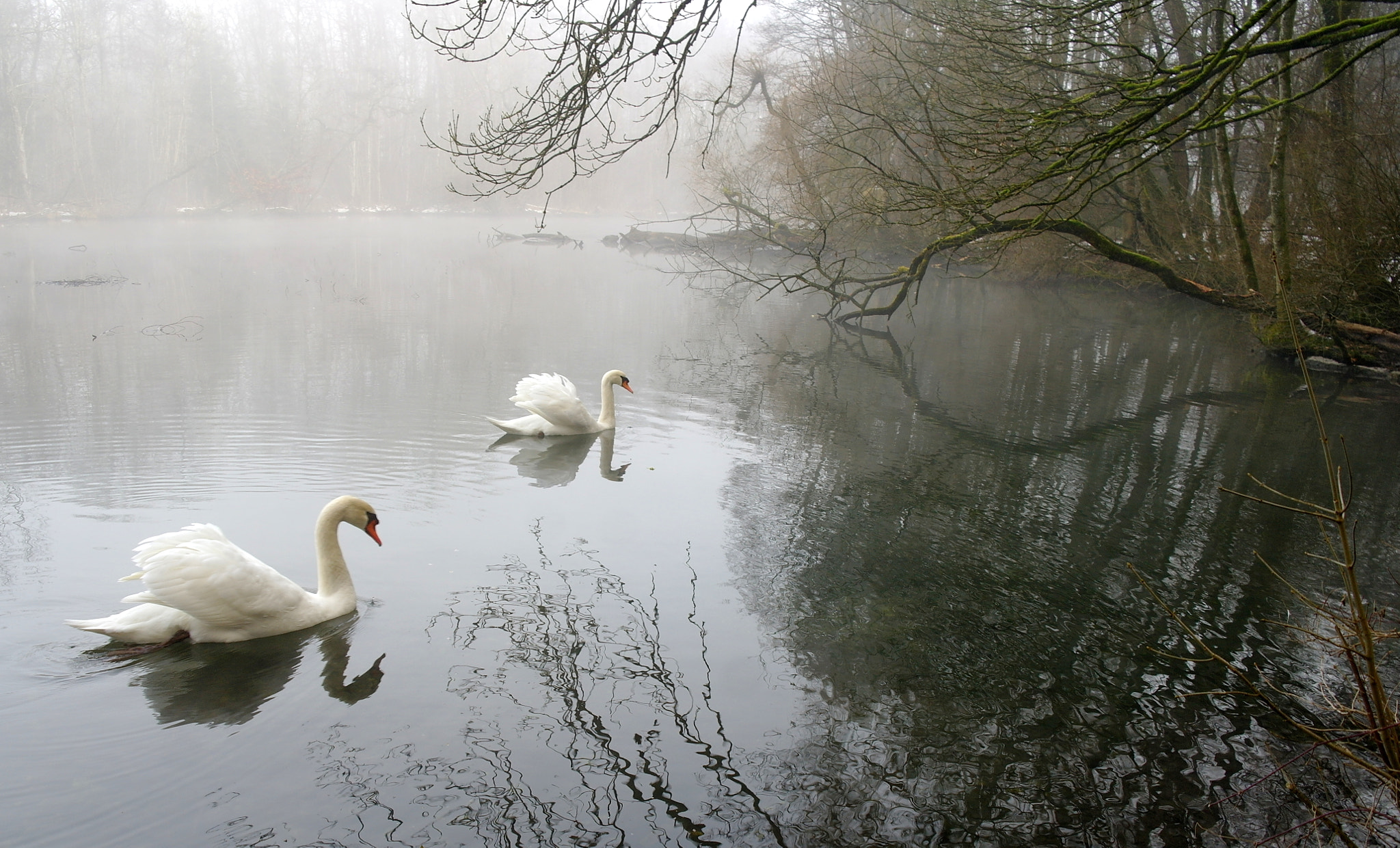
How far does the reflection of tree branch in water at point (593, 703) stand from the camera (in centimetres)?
354

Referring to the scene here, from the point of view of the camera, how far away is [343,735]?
13.1 ft

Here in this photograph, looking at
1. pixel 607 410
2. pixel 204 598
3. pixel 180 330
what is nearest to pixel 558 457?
pixel 607 410

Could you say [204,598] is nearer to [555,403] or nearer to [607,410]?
[555,403]

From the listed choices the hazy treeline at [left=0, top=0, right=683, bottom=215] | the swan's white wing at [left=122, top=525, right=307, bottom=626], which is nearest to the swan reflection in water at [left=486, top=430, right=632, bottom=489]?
the swan's white wing at [left=122, top=525, right=307, bottom=626]

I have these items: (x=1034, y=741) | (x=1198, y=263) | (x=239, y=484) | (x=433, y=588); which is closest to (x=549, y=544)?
(x=433, y=588)

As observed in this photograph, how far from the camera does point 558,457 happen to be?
29.5 ft

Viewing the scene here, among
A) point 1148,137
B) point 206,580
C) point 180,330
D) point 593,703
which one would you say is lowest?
point 593,703

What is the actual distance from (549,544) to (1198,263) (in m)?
15.2

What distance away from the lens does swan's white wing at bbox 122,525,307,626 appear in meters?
4.56

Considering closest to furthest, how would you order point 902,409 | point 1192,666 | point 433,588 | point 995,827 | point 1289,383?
point 995,827
point 1192,666
point 433,588
point 902,409
point 1289,383

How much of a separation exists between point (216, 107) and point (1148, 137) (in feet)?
182

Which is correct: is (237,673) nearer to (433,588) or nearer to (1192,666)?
(433,588)

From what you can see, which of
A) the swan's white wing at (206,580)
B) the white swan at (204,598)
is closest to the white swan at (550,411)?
the white swan at (204,598)

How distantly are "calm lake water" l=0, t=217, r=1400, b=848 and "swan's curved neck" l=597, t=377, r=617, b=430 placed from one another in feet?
0.61
